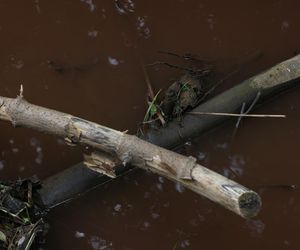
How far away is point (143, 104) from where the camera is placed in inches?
160

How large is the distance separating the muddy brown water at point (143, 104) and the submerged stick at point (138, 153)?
694mm

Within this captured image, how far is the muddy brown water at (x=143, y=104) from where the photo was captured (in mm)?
3873

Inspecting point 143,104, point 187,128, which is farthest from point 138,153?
point 143,104

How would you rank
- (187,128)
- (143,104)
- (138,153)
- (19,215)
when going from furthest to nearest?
(143,104) → (187,128) → (19,215) → (138,153)

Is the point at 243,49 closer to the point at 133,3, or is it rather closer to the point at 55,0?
the point at 133,3

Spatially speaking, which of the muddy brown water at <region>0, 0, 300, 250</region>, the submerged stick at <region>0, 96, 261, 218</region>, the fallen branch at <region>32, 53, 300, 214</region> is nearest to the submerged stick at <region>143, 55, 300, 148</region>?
the fallen branch at <region>32, 53, 300, 214</region>

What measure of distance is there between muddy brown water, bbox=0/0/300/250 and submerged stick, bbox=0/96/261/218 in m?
0.69

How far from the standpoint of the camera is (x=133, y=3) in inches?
168

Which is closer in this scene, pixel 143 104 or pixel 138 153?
pixel 138 153

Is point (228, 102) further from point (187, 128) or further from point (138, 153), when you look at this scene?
point (138, 153)

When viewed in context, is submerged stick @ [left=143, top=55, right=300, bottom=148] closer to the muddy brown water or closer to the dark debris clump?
the muddy brown water

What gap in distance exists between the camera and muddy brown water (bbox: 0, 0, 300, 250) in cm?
387

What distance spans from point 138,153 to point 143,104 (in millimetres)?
917

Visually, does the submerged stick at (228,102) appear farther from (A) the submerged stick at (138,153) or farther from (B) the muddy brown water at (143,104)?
(A) the submerged stick at (138,153)
